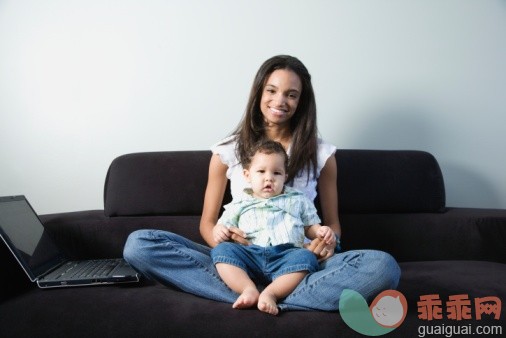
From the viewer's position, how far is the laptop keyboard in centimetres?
134

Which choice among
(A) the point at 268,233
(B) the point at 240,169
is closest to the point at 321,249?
(A) the point at 268,233

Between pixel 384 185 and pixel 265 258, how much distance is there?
2.39 ft

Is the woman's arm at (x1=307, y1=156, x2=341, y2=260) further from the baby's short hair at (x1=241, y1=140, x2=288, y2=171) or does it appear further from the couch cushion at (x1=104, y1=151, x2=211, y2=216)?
the couch cushion at (x1=104, y1=151, x2=211, y2=216)

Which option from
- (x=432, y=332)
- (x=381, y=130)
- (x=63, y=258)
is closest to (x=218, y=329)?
(x=432, y=332)

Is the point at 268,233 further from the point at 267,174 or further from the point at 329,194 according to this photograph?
the point at 329,194

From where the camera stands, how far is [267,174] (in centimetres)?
141

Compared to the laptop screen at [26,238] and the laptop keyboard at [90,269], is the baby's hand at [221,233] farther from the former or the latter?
the laptop screen at [26,238]

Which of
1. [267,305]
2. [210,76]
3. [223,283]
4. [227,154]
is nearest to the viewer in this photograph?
[267,305]

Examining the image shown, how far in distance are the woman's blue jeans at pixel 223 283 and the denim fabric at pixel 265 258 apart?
5 cm

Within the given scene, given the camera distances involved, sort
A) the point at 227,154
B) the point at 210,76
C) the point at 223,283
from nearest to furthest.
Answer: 1. the point at 223,283
2. the point at 227,154
3. the point at 210,76

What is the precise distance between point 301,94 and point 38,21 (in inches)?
51.7

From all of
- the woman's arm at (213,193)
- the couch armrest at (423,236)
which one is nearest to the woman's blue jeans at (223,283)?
the woman's arm at (213,193)

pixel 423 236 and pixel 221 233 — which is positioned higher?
pixel 221 233

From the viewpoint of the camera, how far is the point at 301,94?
1710mm
